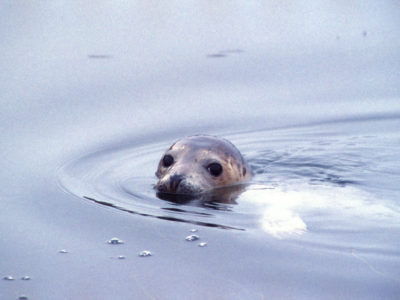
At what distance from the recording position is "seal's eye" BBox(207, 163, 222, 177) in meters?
8.10

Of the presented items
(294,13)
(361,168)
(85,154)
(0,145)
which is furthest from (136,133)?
(294,13)

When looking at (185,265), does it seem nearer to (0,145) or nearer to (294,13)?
(0,145)

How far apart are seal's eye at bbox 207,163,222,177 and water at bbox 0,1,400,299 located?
Result: 0.35m

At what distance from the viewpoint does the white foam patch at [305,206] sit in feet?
22.2

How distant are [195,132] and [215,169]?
1732mm

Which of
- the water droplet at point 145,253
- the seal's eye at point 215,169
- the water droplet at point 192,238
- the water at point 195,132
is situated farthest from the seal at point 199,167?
the water droplet at point 145,253

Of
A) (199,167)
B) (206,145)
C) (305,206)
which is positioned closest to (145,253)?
(305,206)

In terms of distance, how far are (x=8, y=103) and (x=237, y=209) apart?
4.19 m

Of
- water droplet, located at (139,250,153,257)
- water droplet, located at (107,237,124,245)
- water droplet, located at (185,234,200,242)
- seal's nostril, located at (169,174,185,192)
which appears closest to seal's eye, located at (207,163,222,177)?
seal's nostril, located at (169,174,185,192)

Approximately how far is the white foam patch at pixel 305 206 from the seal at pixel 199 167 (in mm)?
322

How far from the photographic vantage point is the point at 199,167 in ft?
26.3

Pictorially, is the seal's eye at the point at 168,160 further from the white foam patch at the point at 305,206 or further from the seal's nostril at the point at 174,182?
the white foam patch at the point at 305,206

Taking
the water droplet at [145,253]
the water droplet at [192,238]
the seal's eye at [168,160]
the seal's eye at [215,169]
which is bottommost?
the water droplet at [145,253]

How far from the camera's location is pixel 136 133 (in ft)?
31.9
